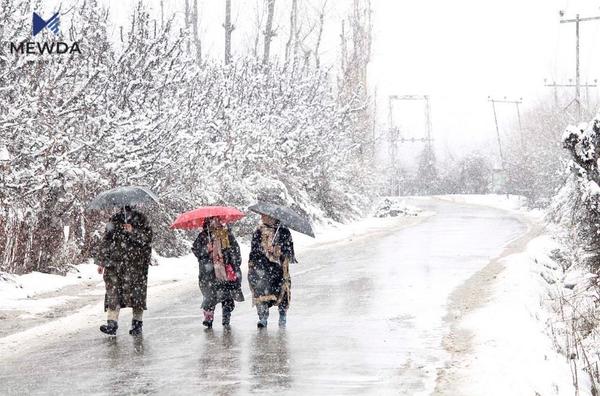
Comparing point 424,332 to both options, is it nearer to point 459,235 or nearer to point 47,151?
point 47,151

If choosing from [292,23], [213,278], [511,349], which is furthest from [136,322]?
[292,23]

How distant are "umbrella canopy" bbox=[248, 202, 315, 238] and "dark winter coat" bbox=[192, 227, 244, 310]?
0.69 m

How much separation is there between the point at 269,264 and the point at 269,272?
0.10 meters

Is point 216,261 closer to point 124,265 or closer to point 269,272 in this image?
point 269,272

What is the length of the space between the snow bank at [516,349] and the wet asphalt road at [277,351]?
1.44 feet

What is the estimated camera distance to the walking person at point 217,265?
412 inches

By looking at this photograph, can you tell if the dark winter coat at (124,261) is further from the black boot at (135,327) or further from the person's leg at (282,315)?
the person's leg at (282,315)

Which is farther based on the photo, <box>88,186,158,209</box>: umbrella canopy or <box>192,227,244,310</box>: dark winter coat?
<box>192,227,244,310</box>: dark winter coat

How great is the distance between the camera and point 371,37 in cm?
5116

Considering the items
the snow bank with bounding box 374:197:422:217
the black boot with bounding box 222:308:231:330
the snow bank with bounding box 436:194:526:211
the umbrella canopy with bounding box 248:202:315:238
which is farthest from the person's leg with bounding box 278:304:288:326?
the snow bank with bounding box 436:194:526:211

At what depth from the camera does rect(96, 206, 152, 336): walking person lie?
10.2 meters

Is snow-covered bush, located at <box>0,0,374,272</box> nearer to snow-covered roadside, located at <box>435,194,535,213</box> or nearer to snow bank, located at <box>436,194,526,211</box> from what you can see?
snow-covered roadside, located at <box>435,194,535,213</box>


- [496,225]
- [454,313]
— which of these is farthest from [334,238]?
[454,313]

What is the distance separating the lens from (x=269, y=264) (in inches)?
411
